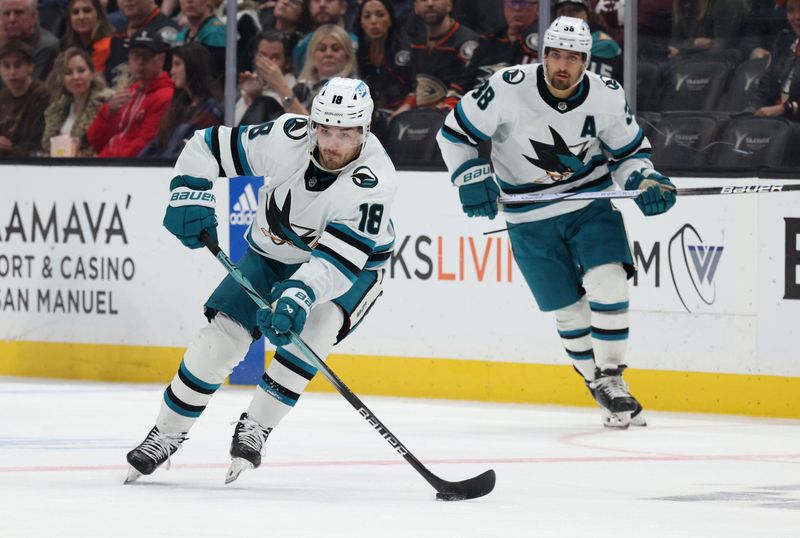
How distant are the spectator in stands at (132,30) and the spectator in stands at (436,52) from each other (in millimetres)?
1263

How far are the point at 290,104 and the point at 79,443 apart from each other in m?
2.52

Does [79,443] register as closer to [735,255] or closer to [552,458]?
[552,458]

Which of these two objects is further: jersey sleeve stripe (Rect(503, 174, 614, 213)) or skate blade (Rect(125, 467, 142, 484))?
jersey sleeve stripe (Rect(503, 174, 614, 213))

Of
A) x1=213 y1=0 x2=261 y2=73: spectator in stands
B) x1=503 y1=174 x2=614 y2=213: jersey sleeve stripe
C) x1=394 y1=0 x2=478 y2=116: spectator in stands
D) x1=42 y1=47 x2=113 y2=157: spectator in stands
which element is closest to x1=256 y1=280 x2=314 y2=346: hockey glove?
x1=503 y1=174 x2=614 y2=213: jersey sleeve stripe

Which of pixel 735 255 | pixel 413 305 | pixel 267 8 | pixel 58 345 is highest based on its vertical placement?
pixel 267 8

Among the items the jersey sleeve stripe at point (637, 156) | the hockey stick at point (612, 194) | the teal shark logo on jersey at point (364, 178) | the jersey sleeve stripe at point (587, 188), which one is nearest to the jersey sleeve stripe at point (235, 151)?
the teal shark logo on jersey at point (364, 178)

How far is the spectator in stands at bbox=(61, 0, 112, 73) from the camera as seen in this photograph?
27.2 feet

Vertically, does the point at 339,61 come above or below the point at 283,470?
above

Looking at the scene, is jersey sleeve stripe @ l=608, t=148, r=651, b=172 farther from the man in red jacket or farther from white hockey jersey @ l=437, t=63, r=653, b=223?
the man in red jacket

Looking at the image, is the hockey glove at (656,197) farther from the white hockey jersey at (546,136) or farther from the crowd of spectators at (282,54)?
the crowd of spectators at (282,54)

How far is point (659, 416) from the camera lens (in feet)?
21.8

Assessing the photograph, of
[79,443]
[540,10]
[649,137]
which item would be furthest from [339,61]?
[79,443]

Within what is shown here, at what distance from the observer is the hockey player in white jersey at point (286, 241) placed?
4473mm

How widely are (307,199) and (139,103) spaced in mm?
3675
